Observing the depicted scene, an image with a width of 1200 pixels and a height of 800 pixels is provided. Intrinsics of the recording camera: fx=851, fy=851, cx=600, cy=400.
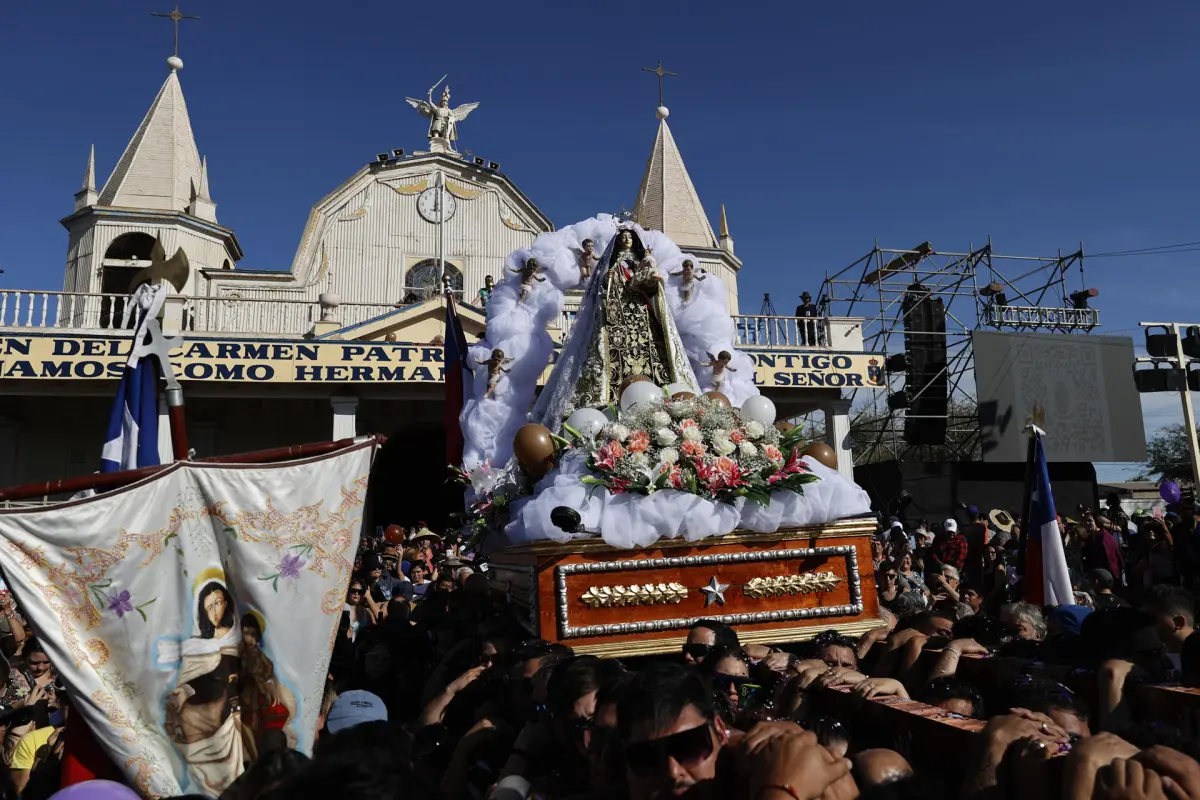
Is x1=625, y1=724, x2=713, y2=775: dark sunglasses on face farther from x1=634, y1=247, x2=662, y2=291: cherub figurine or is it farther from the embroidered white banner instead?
x1=634, y1=247, x2=662, y2=291: cherub figurine

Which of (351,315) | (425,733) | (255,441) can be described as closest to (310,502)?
(425,733)

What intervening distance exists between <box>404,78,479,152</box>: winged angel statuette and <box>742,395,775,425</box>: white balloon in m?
19.4

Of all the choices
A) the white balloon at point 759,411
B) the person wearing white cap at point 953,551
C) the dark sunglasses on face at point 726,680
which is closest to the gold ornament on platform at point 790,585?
the white balloon at point 759,411

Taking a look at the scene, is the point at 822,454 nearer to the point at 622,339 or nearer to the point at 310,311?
the point at 622,339

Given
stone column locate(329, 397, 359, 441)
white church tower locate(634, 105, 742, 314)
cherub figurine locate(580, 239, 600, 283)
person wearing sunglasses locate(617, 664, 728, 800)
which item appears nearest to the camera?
person wearing sunglasses locate(617, 664, 728, 800)

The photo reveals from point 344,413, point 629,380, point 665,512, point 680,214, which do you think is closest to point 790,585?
point 665,512

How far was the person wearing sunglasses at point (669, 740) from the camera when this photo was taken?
6.93ft

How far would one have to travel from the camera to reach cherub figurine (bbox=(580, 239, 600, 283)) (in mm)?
7250

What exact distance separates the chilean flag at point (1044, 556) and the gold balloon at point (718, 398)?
2.29m

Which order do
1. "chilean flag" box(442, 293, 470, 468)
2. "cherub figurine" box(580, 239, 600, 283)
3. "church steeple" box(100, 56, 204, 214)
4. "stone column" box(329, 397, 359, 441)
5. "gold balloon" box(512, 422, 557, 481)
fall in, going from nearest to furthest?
"gold balloon" box(512, 422, 557, 481)
"cherub figurine" box(580, 239, 600, 283)
"chilean flag" box(442, 293, 470, 468)
"stone column" box(329, 397, 359, 441)
"church steeple" box(100, 56, 204, 214)

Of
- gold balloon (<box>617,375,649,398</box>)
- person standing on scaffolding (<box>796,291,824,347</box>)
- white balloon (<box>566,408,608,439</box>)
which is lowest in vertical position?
white balloon (<box>566,408,608,439</box>)

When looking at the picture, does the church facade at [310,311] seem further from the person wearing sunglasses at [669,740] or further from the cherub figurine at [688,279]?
the person wearing sunglasses at [669,740]

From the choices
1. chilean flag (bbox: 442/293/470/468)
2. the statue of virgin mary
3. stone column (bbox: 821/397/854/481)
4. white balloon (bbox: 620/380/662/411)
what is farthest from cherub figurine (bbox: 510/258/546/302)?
stone column (bbox: 821/397/854/481)

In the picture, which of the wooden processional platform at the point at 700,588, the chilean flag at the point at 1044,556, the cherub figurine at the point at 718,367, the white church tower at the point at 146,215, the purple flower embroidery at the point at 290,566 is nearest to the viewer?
the purple flower embroidery at the point at 290,566
